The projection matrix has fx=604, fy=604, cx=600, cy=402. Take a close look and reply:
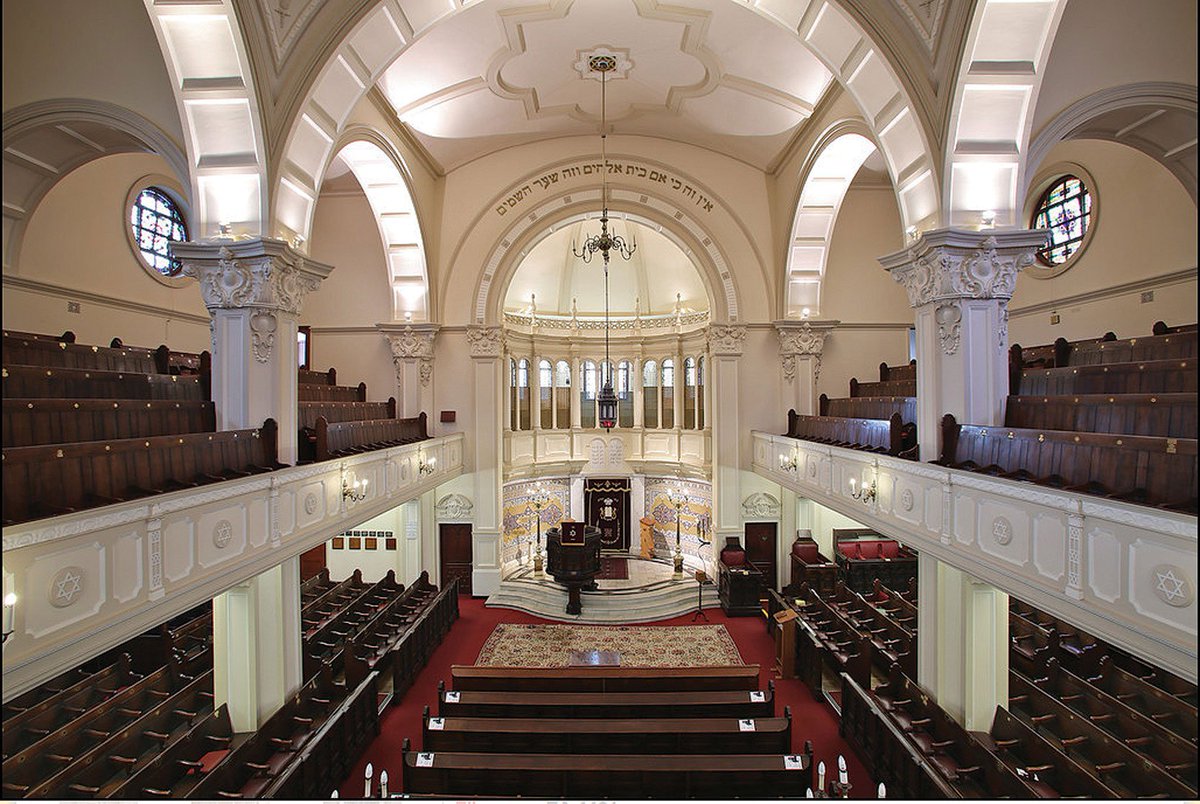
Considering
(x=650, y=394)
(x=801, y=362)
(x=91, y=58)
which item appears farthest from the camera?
(x=650, y=394)

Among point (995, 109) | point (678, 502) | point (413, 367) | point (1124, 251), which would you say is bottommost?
point (678, 502)

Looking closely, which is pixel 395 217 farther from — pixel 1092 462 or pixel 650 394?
pixel 1092 462

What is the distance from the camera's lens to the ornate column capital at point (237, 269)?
7.72m

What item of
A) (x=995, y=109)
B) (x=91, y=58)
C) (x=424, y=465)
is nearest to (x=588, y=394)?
(x=424, y=465)

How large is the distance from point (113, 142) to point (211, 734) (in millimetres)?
9585

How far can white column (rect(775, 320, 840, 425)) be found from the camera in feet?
50.8

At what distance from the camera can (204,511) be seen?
6.20 meters

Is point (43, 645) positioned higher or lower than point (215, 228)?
lower

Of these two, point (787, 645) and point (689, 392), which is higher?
point (689, 392)

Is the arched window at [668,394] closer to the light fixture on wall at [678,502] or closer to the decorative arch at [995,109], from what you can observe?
the light fixture on wall at [678,502]

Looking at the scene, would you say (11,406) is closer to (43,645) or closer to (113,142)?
(43,645)

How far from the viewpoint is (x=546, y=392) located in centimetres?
2003

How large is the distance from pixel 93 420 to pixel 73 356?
2546 millimetres

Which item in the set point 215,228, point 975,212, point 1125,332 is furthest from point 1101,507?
point 215,228
